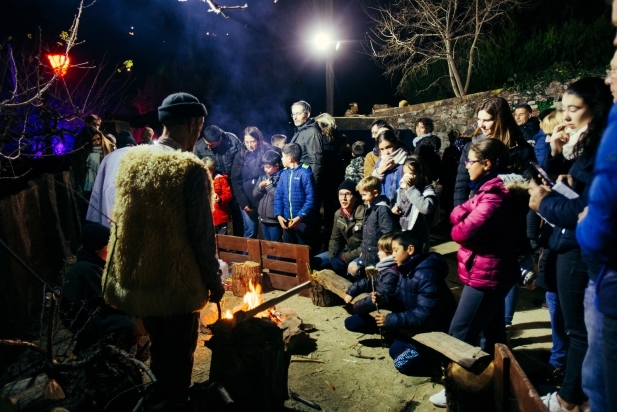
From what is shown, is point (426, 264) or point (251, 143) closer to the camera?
point (426, 264)

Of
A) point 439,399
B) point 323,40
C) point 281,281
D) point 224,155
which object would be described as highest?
point 323,40

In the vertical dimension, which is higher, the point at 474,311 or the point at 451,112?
the point at 451,112

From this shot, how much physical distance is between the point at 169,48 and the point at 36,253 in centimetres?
2079

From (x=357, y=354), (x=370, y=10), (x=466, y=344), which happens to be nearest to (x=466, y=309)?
(x=466, y=344)

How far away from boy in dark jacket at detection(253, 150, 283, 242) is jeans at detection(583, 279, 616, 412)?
550cm

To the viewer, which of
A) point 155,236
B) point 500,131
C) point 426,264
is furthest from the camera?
point 500,131

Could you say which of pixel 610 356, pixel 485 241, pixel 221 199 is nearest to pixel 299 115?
pixel 221 199

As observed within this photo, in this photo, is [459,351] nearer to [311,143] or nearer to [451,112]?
[311,143]

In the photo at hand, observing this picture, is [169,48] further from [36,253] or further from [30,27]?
[36,253]

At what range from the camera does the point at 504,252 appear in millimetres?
3654

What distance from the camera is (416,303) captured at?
443cm

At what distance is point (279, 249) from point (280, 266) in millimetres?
294

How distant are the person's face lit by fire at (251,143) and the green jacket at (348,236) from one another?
7.93 ft

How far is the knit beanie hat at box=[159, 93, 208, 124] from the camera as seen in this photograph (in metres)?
3.13
